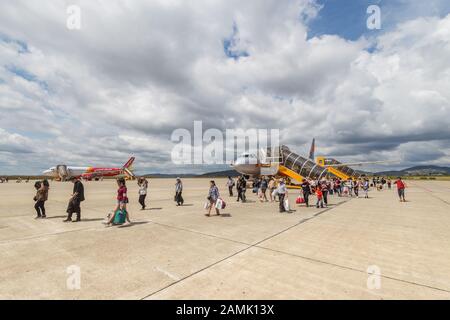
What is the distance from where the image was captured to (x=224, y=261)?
187 inches

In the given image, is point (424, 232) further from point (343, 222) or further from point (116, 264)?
point (116, 264)

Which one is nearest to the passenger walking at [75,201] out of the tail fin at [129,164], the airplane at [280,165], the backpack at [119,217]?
the backpack at [119,217]

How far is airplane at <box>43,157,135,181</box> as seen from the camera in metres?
59.2

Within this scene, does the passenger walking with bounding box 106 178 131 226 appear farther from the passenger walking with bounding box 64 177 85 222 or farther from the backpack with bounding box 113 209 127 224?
the passenger walking with bounding box 64 177 85 222

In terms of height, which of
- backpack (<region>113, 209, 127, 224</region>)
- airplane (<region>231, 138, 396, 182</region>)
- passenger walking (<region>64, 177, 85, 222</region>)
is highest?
airplane (<region>231, 138, 396, 182</region>)

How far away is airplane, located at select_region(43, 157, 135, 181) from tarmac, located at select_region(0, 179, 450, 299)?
6024 cm

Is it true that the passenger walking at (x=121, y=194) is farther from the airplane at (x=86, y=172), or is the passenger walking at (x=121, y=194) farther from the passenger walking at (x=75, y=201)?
the airplane at (x=86, y=172)

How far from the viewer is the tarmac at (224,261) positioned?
11.6 ft

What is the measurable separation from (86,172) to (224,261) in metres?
71.6

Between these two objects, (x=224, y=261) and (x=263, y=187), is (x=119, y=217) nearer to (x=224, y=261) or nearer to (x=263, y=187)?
(x=224, y=261)

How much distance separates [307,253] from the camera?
5.25 metres

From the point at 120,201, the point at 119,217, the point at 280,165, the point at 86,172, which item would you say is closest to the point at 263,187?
the point at 120,201

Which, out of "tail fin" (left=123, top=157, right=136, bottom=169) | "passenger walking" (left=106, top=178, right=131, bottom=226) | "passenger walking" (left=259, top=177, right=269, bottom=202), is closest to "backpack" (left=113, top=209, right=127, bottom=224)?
"passenger walking" (left=106, top=178, right=131, bottom=226)
